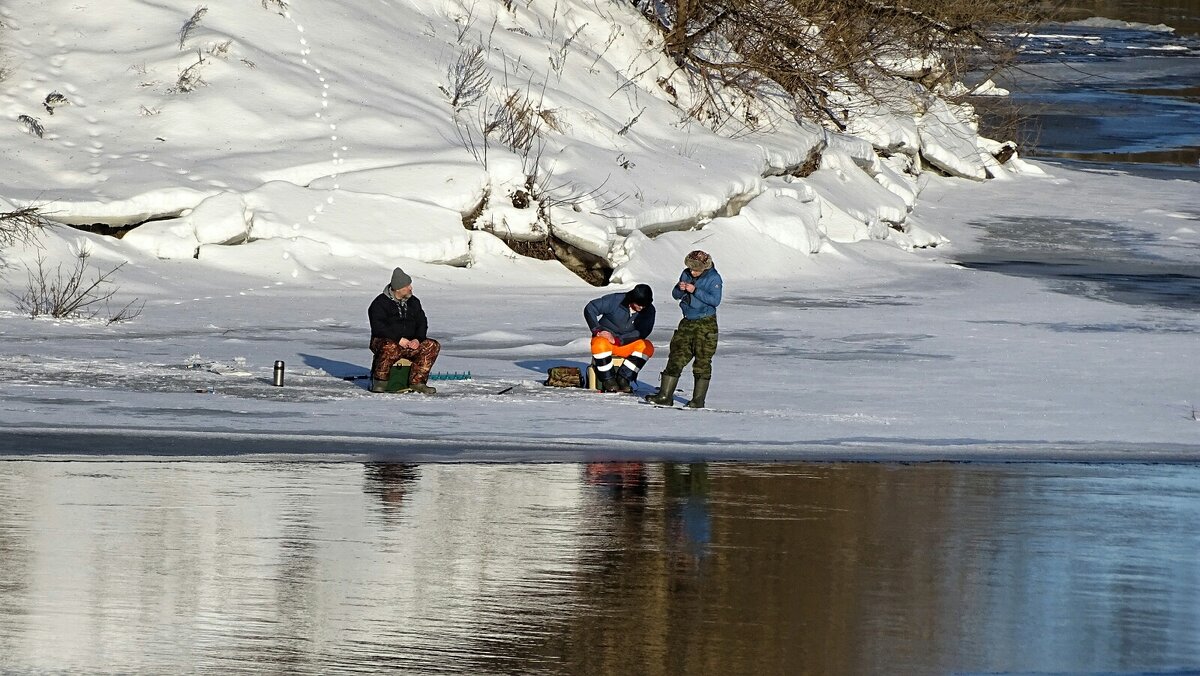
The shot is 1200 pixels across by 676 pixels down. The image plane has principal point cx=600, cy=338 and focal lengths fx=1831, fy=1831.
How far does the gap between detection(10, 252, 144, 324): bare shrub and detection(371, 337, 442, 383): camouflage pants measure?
15.4 feet

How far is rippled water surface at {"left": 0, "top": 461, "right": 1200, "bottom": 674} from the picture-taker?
6801 millimetres

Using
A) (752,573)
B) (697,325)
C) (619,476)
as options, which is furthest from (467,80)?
(752,573)

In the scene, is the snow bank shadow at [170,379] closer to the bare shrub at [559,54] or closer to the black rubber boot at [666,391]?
the black rubber boot at [666,391]

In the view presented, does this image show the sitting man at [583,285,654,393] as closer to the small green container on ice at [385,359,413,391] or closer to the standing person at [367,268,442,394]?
the standing person at [367,268,442,394]

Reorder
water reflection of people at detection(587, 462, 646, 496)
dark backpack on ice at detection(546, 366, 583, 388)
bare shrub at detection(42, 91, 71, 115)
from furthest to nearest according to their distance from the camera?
bare shrub at detection(42, 91, 71, 115)
dark backpack on ice at detection(546, 366, 583, 388)
water reflection of people at detection(587, 462, 646, 496)

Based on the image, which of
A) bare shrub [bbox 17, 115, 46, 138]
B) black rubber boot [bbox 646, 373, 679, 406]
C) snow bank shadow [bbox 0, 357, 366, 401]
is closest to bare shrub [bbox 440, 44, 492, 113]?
bare shrub [bbox 17, 115, 46, 138]

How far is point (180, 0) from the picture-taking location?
27.0 metres

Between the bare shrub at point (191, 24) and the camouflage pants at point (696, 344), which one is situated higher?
the bare shrub at point (191, 24)

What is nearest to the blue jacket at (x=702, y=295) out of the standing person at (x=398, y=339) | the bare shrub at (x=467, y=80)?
the standing person at (x=398, y=339)

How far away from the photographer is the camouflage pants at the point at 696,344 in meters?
13.5

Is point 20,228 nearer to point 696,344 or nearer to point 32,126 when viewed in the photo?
point 32,126

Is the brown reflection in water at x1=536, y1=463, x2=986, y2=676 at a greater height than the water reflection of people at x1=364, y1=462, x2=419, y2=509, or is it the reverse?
the water reflection of people at x1=364, y1=462, x2=419, y2=509

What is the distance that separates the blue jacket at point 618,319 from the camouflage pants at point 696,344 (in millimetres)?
760

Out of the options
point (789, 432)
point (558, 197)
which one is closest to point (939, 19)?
point (558, 197)
